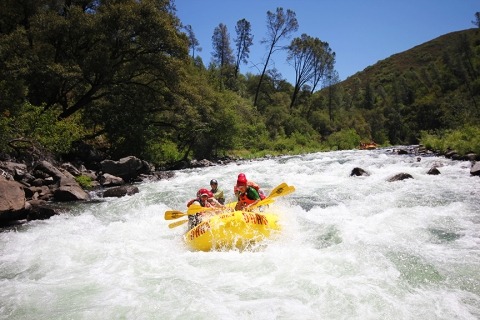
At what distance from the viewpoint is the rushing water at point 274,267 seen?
4109 mm

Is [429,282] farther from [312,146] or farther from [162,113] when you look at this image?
[312,146]

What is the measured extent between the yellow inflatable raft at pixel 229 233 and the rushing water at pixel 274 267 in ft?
0.61

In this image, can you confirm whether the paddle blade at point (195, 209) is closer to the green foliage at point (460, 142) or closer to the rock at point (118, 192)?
the rock at point (118, 192)

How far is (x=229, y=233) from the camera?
19.8ft

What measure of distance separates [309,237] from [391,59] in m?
121

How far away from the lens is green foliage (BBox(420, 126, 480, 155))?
15.6 m

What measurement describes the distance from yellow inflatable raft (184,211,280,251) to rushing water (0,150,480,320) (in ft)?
0.61

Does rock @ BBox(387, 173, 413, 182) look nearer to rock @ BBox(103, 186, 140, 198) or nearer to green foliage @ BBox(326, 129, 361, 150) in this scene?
rock @ BBox(103, 186, 140, 198)

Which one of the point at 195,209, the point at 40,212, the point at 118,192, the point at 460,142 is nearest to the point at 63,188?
the point at 118,192

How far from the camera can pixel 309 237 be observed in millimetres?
6762

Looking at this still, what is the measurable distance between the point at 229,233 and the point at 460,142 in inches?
615

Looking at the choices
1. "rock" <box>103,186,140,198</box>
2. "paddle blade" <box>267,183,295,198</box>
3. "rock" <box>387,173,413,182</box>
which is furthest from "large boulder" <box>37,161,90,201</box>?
"rock" <box>387,173,413,182</box>

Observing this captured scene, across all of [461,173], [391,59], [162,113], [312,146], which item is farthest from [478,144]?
[391,59]

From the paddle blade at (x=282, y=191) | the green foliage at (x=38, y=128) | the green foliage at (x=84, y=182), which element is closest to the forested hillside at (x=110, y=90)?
the green foliage at (x=38, y=128)
